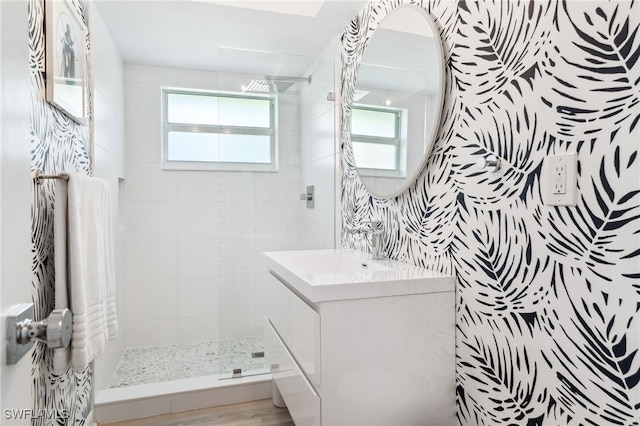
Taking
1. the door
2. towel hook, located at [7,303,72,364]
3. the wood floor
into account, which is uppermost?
the door

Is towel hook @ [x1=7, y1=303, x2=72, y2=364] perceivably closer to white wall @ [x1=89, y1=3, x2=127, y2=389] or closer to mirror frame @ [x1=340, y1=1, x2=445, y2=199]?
mirror frame @ [x1=340, y1=1, x2=445, y2=199]

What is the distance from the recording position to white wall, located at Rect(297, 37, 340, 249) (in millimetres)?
2506

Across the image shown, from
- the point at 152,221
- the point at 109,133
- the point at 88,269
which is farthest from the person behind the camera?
the point at 152,221

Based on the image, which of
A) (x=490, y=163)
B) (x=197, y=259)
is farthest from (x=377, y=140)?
(x=197, y=259)

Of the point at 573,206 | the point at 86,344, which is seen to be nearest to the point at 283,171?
the point at 86,344

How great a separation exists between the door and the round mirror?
123 cm

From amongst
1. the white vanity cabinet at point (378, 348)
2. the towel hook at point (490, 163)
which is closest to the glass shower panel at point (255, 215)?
the white vanity cabinet at point (378, 348)

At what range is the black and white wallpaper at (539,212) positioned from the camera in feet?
2.76

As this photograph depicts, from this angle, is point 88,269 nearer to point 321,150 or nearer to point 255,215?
point 255,215

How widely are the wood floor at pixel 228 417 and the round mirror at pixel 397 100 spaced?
1346 millimetres

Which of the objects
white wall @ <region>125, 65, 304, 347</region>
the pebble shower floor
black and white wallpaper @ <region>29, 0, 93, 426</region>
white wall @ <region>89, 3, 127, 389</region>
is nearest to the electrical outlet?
black and white wallpaper @ <region>29, 0, 93, 426</region>

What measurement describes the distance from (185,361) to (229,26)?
7.72 feet

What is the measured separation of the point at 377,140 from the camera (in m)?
1.97

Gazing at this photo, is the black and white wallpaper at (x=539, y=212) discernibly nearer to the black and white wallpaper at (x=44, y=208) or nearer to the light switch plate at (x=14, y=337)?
the light switch plate at (x=14, y=337)
